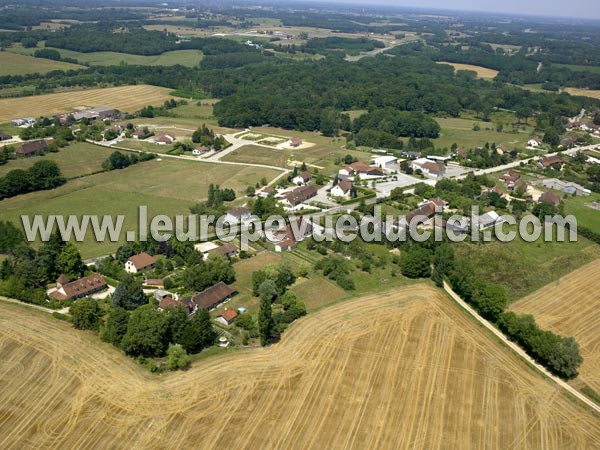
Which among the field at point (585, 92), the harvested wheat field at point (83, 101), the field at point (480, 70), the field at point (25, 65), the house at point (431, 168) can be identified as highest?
the house at point (431, 168)

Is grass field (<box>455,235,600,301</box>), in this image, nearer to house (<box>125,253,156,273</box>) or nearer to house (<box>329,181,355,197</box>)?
house (<box>329,181,355,197</box>)

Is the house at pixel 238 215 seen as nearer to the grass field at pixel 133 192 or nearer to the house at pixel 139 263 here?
the grass field at pixel 133 192

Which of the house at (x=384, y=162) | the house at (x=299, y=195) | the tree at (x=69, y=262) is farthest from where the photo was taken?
the house at (x=384, y=162)

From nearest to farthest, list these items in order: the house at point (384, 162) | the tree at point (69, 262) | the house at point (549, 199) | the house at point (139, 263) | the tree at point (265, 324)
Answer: the tree at point (265, 324) → the tree at point (69, 262) → the house at point (139, 263) → the house at point (549, 199) → the house at point (384, 162)

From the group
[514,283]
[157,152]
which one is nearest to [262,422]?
[514,283]

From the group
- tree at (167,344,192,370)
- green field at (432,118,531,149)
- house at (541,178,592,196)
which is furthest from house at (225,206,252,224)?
green field at (432,118,531,149)

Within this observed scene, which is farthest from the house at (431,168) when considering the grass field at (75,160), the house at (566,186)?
the grass field at (75,160)
